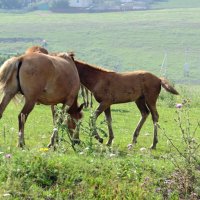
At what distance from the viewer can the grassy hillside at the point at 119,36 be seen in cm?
7425

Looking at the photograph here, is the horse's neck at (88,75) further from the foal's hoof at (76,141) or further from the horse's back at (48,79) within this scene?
the foal's hoof at (76,141)

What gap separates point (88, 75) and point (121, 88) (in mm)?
829

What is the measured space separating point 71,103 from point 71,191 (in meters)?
4.23

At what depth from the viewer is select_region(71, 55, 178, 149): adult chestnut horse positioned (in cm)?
1524

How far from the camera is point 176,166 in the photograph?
10.4 metres

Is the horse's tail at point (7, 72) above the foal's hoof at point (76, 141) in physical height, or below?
above

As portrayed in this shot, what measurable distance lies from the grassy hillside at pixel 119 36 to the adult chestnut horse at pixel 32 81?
49830 millimetres

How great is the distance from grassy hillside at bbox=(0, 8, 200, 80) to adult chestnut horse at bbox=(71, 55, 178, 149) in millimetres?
47285

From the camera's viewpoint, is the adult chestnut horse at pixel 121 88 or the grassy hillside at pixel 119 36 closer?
the adult chestnut horse at pixel 121 88

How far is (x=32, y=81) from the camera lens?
12562 millimetres

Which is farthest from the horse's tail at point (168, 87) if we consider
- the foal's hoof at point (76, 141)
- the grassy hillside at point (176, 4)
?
the grassy hillside at point (176, 4)

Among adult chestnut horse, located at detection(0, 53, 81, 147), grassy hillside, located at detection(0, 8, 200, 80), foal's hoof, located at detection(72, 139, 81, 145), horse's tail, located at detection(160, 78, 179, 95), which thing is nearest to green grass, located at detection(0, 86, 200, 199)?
foal's hoof, located at detection(72, 139, 81, 145)

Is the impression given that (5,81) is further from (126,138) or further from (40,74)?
(126,138)

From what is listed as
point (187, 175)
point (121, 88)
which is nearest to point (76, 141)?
point (187, 175)
